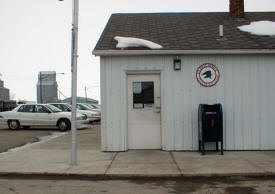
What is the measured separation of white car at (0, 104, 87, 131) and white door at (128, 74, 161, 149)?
882 cm

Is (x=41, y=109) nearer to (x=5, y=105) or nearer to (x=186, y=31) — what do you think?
(x=186, y=31)

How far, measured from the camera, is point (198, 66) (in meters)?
9.82

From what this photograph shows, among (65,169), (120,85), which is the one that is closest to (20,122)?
(120,85)

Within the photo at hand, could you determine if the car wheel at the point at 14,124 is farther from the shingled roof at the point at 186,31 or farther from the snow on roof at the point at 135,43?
the snow on roof at the point at 135,43

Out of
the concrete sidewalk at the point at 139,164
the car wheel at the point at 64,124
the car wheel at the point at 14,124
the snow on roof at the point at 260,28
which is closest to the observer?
the concrete sidewalk at the point at 139,164

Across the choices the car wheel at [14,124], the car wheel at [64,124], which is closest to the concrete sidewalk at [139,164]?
the car wheel at [64,124]

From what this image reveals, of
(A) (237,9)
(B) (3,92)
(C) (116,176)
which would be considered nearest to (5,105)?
(B) (3,92)

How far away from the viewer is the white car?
18109 mm

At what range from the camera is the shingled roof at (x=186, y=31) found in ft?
32.5

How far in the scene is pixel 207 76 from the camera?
32.1 ft

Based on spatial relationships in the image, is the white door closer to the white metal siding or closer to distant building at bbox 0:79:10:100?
the white metal siding

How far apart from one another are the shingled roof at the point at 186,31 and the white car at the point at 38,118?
7100mm

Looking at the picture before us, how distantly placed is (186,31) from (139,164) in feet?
17.3

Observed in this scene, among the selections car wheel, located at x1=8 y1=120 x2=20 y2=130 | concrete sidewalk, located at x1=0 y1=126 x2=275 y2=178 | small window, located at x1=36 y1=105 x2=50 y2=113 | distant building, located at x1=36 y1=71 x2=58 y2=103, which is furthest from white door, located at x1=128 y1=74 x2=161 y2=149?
distant building, located at x1=36 y1=71 x2=58 y2=103
